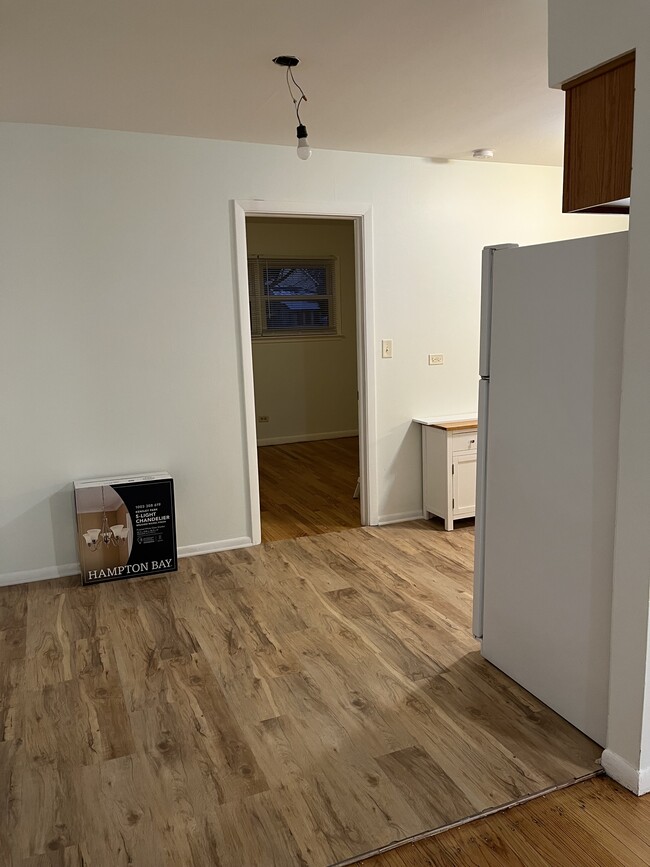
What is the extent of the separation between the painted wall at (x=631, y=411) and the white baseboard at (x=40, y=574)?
115 inches

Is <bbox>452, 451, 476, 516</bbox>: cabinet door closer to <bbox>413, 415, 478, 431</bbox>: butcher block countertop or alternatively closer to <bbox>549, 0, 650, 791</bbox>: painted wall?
<bbox>413, 415, 478, 431</bbox>: butcher block countertop

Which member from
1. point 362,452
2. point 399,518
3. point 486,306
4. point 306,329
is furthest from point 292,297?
point 486,306

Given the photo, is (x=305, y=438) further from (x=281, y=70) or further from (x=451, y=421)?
(x=281, y=70)

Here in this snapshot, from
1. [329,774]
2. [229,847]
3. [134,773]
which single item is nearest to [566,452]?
[329,774]

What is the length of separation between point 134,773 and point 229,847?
0.47m

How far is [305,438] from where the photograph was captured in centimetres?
773

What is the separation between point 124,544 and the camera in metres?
3.78

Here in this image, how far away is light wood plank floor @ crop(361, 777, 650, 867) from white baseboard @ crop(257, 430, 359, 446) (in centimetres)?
576

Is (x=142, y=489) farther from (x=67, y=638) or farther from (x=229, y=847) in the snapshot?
(x=229, y=847)

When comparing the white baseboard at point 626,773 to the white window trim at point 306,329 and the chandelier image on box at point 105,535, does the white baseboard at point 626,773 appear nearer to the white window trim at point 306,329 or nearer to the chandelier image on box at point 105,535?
the chandelier image on box at point 105,535

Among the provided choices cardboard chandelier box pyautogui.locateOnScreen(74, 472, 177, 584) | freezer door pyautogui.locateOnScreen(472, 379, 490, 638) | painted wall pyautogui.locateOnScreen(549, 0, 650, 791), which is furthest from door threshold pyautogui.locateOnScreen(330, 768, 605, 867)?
cardboard chandelier box pyautogui.locateOnScreen(74, 472, 177, 584)

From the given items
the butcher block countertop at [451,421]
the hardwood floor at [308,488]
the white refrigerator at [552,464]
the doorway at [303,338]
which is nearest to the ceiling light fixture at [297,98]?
the white refrigerator at [552,464]

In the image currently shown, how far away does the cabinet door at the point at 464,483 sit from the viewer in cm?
437

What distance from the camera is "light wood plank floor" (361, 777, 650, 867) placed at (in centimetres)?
179
